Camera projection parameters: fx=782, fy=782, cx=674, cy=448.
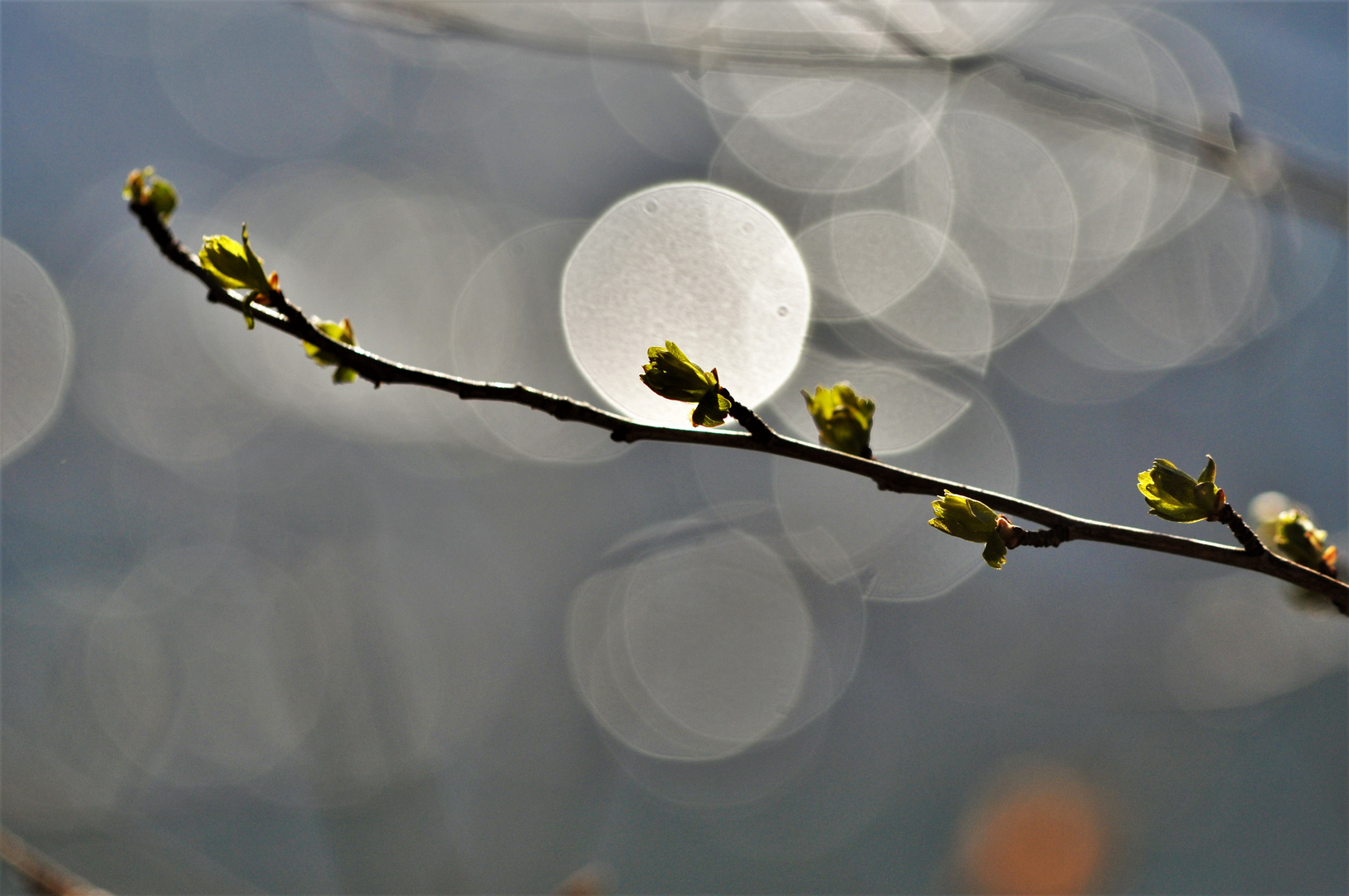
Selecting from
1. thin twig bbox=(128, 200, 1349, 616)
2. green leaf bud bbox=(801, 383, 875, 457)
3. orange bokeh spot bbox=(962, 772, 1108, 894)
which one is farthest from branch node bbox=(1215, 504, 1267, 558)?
orange bokeh spot bbox=(962, 772, 1108, 894)

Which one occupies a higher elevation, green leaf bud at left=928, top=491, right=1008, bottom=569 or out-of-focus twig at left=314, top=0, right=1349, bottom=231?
out-of-focus twig at left=314, top=0, right=1349, bottom=231

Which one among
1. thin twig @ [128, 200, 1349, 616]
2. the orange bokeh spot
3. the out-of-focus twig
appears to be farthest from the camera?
the orange bokeh spot

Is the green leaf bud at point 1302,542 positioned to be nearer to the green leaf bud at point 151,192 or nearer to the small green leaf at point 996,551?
the small green leaf at point 996,551

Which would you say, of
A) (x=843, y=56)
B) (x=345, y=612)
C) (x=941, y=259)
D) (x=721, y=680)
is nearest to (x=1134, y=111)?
(x=843, y=56)

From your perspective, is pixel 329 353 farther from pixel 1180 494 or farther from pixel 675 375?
pixel 1180 494

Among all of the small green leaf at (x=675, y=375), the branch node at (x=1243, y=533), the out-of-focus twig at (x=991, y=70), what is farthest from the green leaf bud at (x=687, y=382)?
the out-of-focus twig at (x=991, y=70)

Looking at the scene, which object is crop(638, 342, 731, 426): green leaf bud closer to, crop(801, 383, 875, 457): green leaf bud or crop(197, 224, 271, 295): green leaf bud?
crop(801, 383, 875, 457): green leaf bud

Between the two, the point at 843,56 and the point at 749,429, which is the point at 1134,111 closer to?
the point at 843,56

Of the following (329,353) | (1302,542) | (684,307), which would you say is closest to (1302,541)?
(1302,542)
